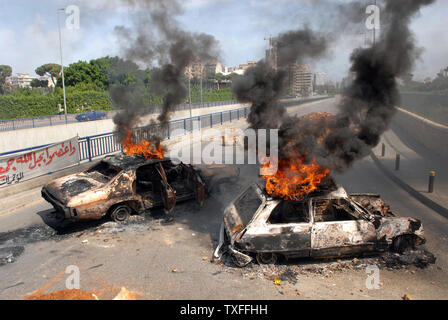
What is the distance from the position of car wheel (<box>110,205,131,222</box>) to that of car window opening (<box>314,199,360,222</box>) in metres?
4.36

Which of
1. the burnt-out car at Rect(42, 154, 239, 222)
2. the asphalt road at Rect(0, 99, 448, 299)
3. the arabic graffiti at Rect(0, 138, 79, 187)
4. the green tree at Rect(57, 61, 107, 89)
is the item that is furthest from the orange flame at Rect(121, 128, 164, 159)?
the green tree at Rect(57, 61, 107, 89)

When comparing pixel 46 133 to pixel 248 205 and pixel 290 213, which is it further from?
pixel 290 213

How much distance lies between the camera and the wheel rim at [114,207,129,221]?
24.5 feet

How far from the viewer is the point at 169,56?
12.3 m

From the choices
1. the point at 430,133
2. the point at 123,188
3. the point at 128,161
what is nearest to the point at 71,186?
the point at 123,188

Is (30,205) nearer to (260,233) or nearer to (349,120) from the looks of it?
(260,233)

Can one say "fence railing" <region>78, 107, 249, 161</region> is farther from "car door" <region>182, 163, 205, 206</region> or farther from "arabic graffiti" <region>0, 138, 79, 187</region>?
"car door" <region>182, 163, 205, 206</region>

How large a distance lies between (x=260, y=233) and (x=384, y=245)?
2.16m

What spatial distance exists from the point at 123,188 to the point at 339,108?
17.4 feet

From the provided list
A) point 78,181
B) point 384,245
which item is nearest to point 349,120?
point 384,245

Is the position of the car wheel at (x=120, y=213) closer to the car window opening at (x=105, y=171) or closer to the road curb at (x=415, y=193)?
the car window opening at (x=105, y=171)

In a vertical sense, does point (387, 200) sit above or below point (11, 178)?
below

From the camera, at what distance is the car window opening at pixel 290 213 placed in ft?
18.1

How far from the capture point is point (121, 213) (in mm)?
7598
